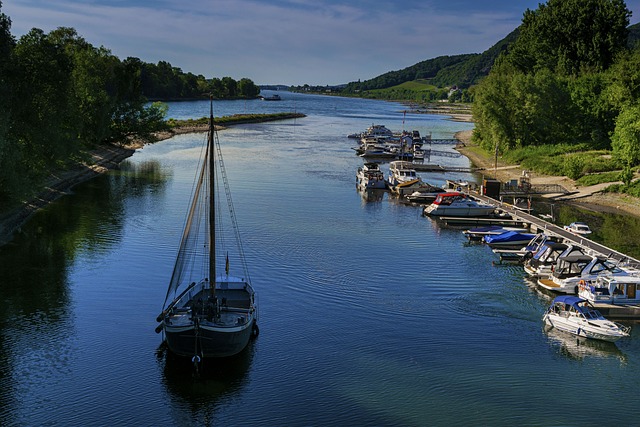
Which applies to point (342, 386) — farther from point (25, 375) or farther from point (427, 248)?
point (427, 248)

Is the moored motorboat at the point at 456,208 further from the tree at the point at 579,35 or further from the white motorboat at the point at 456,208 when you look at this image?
the tree at the point at 579,35

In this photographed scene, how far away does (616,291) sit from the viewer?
1676 inches

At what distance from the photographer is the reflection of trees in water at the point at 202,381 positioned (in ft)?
98.6

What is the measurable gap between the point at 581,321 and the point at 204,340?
20306mm

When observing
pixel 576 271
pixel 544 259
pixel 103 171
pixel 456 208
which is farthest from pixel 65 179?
pixel 576 271

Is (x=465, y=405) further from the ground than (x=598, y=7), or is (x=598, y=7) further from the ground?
(x=598, y=7)

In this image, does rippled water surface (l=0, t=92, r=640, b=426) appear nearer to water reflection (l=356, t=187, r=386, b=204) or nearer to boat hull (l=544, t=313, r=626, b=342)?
boat hull (l=544, t=313, r=626, b=342)

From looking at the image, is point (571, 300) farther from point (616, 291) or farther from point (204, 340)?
point (204, 340)

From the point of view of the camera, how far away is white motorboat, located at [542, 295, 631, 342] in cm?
3791

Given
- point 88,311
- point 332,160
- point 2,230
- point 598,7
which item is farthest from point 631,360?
point 598,7

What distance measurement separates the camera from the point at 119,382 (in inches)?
1238

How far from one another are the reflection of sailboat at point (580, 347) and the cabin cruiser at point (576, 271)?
7.03 m

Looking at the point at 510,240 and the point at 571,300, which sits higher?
the point at 571,300

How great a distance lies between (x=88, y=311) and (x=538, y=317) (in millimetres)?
25948
